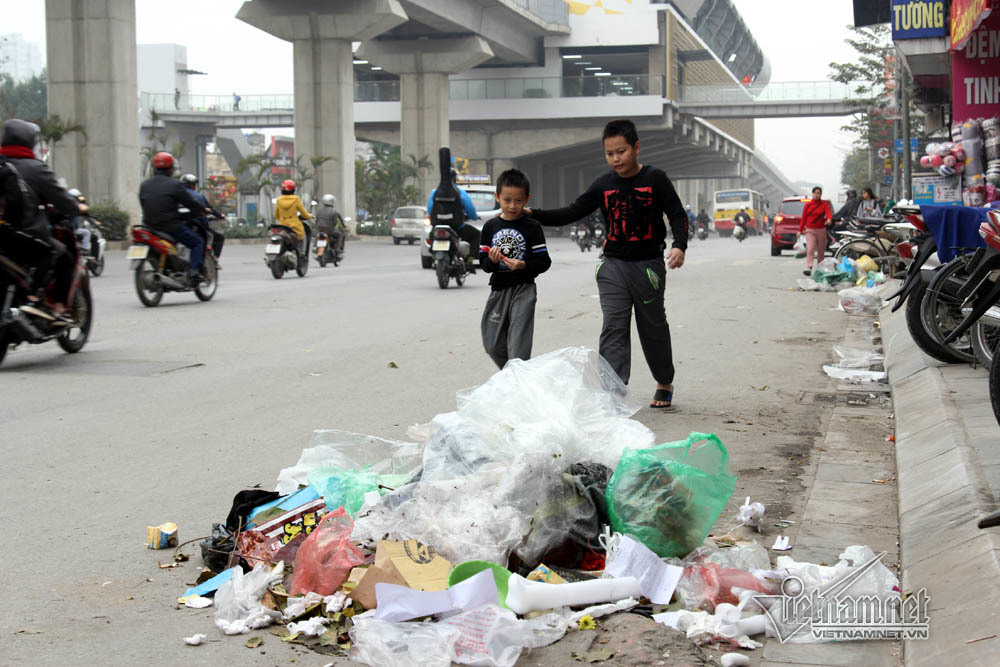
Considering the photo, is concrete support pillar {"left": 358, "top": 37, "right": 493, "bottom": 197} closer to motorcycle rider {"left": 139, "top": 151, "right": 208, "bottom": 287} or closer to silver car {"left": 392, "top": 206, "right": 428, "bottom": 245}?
silver car {"left": 392, "top": 206, "right": 428, "bottom": 245}

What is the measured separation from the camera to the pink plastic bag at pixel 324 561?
3564 millimetres

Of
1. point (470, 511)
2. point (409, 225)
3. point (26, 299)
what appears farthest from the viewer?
point (409, 225)

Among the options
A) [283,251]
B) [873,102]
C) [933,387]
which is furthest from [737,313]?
[873,102]

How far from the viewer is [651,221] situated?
6.77 m

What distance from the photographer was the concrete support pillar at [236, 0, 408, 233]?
149 ft

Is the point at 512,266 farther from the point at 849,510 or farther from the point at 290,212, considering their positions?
the point at 290,212

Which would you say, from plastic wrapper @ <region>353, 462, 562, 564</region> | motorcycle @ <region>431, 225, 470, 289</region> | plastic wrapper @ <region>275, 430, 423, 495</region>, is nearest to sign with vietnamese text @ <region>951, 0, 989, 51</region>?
motorcycle @ <region>431, 225, 470, 289</region>

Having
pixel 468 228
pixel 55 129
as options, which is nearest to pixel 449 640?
pixel 468 228

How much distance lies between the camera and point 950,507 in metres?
4.34

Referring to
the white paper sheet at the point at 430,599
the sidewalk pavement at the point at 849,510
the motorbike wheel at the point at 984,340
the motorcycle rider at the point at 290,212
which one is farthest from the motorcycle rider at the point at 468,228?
the white paper sheet at the point at 430,599

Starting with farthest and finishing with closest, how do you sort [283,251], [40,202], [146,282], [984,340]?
[283,251], [146,282], [40,202], [984,340]

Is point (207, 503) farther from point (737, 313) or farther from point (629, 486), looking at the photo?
point (737, 313)

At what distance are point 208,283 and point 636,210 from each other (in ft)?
31.3

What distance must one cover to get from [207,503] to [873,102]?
42.7 metres
